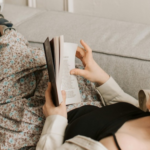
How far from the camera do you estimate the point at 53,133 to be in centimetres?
86

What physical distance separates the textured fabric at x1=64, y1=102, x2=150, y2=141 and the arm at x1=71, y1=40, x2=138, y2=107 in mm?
107

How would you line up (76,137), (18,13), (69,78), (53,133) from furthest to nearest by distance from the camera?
(18,13) < (69,78) < (53,133) < (76,137)

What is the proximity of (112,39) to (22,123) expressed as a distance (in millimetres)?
574

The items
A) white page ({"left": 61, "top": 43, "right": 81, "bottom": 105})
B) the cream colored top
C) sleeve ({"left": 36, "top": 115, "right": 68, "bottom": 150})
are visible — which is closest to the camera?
the cream colored top

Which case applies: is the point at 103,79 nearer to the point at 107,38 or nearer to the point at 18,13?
the point at 107,38

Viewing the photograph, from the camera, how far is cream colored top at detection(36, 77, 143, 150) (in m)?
0.71

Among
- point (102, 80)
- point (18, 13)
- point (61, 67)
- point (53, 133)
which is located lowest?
point (53, 133)

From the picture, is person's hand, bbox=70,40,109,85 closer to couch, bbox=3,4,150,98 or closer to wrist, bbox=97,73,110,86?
wrist, bbox=97,73,110,86

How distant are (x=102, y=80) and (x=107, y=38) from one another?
251mm

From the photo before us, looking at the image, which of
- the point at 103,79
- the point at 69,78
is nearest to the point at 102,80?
the point at 103,79

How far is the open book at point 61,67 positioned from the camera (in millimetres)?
803

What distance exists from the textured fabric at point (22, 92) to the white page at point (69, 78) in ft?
0.11

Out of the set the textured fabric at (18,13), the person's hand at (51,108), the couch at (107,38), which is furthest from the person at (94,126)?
the textured fabric at (18,13)

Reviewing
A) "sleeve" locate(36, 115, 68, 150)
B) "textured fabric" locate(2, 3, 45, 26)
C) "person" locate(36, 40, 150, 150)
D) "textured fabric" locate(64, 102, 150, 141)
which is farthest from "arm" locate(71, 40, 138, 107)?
"textured fabric" locate(2, 3, 45, 26)
